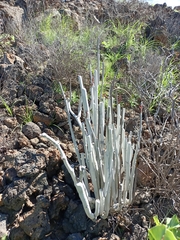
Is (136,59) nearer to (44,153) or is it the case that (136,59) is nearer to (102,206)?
(44,153)

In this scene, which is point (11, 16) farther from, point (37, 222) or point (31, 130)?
point (37, 222)

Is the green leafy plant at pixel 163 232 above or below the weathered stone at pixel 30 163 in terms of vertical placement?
above

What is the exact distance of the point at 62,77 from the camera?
3059 millimetres

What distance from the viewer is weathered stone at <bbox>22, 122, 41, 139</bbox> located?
2.38 metres

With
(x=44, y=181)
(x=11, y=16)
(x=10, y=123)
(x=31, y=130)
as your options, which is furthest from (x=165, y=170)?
(x=11, y=16)

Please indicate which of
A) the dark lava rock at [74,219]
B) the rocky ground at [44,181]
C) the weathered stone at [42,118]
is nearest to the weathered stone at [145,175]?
the rocky ground at [44,181]

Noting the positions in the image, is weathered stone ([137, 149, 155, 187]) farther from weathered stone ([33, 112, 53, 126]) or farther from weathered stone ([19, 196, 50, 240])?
weathered stone ([33, 112, 53, 126])

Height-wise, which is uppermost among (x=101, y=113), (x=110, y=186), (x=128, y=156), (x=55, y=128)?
(x=101, y=113)

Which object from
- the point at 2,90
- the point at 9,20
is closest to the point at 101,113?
the point at 2,90

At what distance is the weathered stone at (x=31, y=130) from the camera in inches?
93.5

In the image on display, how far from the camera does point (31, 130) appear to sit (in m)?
2.38

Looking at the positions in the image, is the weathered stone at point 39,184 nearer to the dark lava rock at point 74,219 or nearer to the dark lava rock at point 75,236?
the dark lava rock at point 74,219

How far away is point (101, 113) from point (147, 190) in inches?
24.5

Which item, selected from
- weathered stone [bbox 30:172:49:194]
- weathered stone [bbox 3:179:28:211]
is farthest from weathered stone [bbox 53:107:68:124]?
weathered stone [bbox 3:179:28:211]
